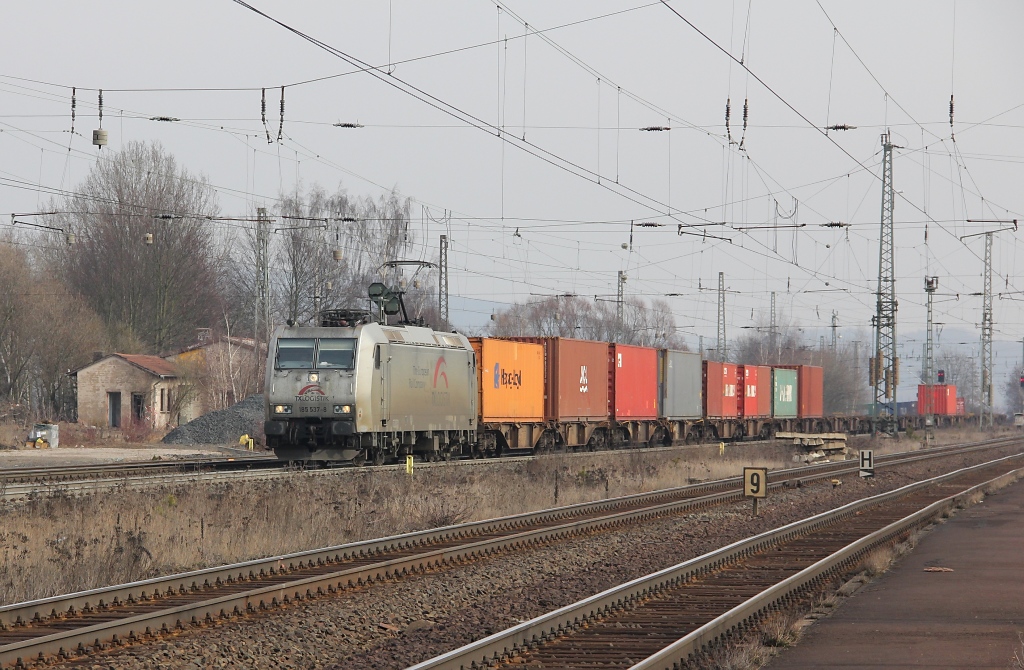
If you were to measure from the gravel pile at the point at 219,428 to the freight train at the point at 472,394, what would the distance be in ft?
44.7

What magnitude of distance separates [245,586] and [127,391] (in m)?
41.2

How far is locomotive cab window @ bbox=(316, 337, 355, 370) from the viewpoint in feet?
77.4

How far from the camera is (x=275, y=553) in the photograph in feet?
50.3

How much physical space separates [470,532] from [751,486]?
574cm

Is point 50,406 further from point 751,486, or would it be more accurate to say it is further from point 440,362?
point 751,486

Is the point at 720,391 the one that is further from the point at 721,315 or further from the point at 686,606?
the point at 686,606

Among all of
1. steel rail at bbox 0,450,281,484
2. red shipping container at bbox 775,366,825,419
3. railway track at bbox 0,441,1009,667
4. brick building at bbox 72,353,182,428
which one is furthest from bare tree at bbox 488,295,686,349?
railway track at bbox 0,441,1009,667

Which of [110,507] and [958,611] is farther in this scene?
[110,507]

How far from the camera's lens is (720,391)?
A: 45656mm

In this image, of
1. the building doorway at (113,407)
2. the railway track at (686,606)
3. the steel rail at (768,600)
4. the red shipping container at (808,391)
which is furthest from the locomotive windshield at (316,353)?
the red shipping container at (808,391)

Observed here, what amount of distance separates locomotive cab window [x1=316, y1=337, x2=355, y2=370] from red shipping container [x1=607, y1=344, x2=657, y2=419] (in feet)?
44.1

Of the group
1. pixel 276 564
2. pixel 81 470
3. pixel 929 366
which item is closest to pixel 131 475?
pixel 81 470

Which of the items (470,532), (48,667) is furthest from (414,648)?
(470,532)

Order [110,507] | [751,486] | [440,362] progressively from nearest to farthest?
Answer: [110,507], [751,486], [440,362]
